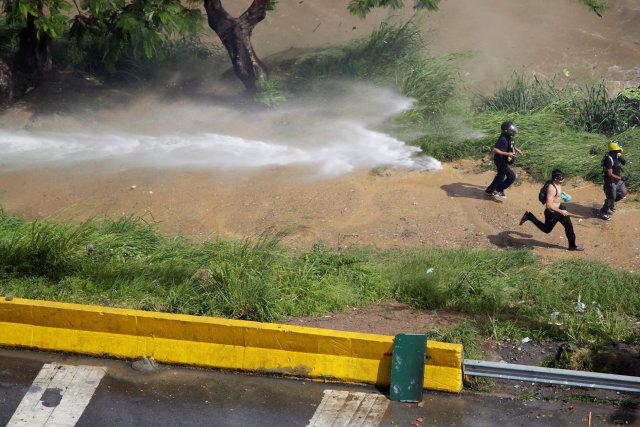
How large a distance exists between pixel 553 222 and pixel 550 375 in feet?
14.5

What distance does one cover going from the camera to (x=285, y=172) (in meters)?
13.9

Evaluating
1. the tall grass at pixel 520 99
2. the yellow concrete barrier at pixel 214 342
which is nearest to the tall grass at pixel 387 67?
the tall grass at pixel 520 99

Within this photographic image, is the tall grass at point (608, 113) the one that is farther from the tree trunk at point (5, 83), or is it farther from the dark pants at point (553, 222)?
the tree trunk at point (5, 83)

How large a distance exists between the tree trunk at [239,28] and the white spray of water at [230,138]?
2.82ft

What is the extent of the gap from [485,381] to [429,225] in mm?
4947

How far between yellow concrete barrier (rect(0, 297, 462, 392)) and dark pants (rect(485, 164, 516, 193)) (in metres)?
5.61

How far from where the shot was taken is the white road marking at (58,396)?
23.6ft

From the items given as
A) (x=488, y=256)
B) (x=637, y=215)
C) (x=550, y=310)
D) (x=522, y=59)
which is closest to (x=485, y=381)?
(x=550, y=310)

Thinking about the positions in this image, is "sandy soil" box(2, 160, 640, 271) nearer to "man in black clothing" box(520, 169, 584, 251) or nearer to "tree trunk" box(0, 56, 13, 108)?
"man in black clothing" box(520, 169, 584, 251)

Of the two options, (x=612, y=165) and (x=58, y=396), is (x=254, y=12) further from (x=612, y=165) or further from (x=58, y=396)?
(x=58, y=396)

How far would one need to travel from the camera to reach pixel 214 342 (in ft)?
25.8

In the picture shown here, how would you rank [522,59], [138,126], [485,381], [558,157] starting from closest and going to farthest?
[485,381] < [558,157] < [138,126] < [522,59]

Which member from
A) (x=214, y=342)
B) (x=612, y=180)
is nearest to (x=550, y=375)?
(x=214, y=342)

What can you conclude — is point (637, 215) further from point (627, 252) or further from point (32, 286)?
point (32, 286)
